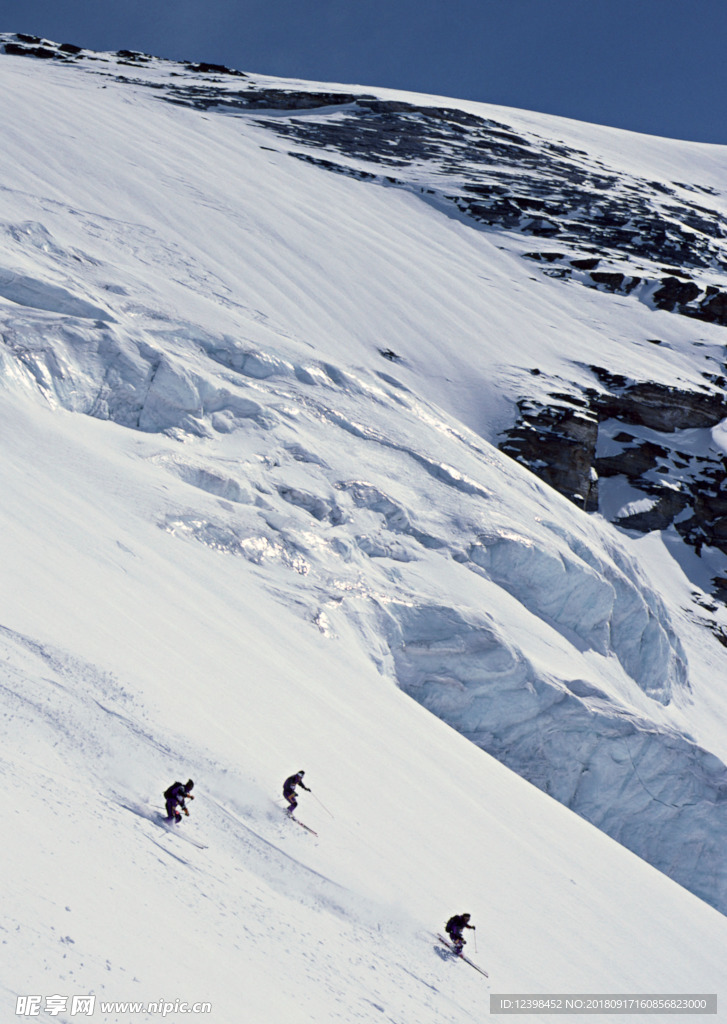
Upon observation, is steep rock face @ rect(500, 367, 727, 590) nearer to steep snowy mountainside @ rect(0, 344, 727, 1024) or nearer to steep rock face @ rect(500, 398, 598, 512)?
steep rock face @ rect(500, 398, 598, 512)

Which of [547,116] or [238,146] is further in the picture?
[547,116]

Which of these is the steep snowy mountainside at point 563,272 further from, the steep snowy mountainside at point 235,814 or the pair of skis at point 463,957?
the pair of skis at point 463,957

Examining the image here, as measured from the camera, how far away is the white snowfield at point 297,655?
11.2 metres

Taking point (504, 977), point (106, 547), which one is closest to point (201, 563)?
point (106, 547)

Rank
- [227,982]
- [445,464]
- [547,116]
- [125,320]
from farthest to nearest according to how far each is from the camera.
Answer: [547,116], [445,464], [125,320], [227,982]

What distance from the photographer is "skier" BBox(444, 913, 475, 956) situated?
13.6m

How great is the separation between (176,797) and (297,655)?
8.03m

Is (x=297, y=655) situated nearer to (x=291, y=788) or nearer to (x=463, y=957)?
(x=291, y=788)

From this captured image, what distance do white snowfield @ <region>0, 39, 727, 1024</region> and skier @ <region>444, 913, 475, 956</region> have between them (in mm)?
418

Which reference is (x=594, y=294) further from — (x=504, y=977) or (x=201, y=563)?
(x=504, y=977)

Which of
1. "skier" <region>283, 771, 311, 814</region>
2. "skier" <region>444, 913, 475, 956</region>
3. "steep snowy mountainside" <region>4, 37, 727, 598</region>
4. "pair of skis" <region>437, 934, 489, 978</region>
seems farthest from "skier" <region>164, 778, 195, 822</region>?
"steep snowy mountainside" <region>4, 37, 727, 598</region>

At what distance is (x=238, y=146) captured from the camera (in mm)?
60281

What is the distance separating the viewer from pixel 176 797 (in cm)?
1189

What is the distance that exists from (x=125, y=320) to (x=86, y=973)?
23396 millimetres
